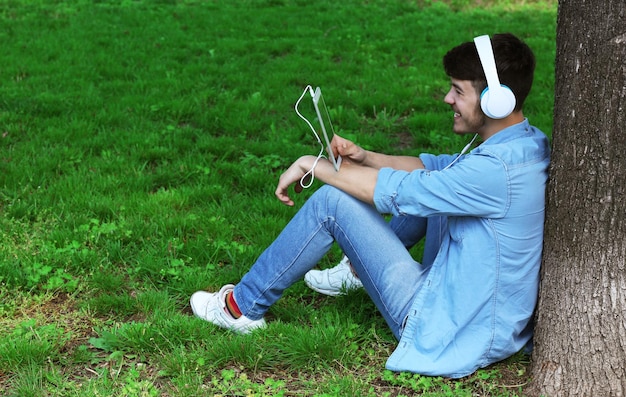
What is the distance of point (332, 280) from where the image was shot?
3.72 meters

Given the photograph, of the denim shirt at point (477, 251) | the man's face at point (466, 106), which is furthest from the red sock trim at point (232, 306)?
the man's face at point (466, 106)

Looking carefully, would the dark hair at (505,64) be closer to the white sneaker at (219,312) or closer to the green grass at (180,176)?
the green grass at (180,176)

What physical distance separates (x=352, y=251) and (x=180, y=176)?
2.34 metres

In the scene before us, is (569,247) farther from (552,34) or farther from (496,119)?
(552,34)

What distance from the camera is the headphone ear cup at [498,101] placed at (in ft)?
8.94

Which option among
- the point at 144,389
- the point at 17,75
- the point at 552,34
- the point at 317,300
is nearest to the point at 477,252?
the point at 317,300

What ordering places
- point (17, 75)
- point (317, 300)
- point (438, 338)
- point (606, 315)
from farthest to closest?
point (17, 75), point (317, 300), point (438, 338), point (606, 315)

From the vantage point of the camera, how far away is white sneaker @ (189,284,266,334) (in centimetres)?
332

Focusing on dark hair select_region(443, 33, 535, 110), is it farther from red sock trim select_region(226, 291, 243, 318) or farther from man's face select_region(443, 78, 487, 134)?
red sock trim select_region(226, 291, 243, 318)

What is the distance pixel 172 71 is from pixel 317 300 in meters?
4.27

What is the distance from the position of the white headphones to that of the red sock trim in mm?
1432

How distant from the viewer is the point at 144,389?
2.93m

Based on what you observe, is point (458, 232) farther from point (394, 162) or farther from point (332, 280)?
point (332, 280)

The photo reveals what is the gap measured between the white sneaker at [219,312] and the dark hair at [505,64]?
1.42 metres
